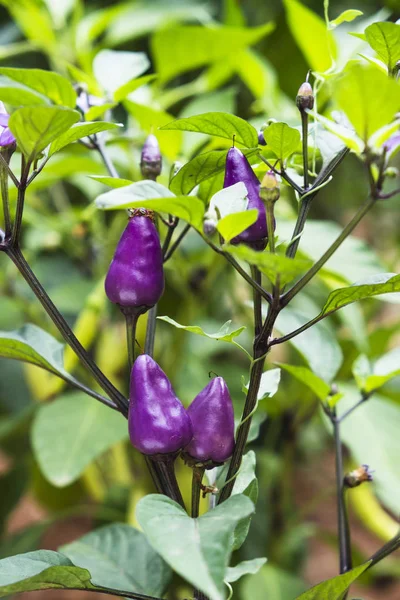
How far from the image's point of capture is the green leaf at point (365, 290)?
277mm

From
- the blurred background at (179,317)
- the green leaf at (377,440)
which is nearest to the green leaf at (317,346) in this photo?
the blurred background at (179,317)

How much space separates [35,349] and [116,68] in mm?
230

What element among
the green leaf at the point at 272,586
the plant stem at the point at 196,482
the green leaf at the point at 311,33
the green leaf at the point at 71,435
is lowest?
the green leaf at the point at 272,586

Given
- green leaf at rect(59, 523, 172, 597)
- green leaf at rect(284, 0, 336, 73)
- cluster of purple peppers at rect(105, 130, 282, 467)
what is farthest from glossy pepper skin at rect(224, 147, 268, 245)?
green leaf at rect(284, 0, 336, 73)

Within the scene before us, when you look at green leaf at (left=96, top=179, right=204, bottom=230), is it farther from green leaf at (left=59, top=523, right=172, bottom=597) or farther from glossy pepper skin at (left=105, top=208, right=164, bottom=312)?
green leaf at (left=59, top=523, right=172, bottom=597)

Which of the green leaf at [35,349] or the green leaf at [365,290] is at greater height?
the green leaf at [365,290]

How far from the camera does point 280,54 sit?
1.06 metres

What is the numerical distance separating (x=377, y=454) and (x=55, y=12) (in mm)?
618

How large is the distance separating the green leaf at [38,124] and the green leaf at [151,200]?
0.04 m

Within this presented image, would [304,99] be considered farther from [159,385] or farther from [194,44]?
[194,44]

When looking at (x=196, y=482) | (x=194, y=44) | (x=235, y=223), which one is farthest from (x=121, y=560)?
(x=194, y=44)

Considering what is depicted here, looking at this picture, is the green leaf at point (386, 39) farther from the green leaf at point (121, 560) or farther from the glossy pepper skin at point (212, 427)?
the green leaf at point (121, 560)

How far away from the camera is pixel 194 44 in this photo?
0.69 meters

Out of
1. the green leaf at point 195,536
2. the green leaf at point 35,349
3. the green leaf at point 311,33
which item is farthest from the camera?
the green leaf at point 311,33
